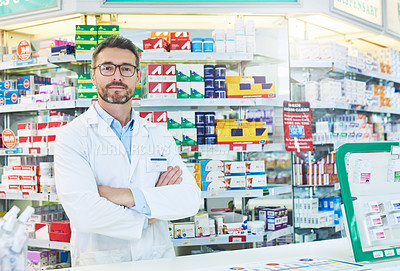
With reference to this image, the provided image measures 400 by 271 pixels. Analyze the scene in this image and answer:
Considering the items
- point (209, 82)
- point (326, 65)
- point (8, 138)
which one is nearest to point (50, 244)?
point (8, 138)

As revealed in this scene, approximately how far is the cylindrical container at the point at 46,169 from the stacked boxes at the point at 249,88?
187cm

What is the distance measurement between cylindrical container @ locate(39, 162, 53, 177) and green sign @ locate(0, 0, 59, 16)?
1.59 m

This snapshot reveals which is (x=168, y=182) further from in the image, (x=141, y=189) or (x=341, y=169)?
(x=341, y=169)

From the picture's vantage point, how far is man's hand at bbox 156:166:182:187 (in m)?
2.27

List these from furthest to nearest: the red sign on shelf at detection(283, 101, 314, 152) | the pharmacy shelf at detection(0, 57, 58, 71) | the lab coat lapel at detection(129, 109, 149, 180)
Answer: the red sign on shelf at detection(283, 101, 314, 152) → the pharmacy shelf at detection(0, 57, 58, 71) → the lab coat lapel at detection(129, 109, 149, 180)

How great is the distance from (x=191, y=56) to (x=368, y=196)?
2589 mm

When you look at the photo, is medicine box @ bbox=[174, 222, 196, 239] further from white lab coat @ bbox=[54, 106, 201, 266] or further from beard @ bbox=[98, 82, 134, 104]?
beard @ bbox=[98, 82, 134, 104]

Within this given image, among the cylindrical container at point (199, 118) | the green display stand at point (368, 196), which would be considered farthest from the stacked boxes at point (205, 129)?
the green display stand at point (368, 196)

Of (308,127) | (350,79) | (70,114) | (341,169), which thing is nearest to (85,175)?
(341,169)

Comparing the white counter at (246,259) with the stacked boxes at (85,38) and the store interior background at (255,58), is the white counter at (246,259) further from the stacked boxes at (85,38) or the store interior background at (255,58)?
the stacked boxes at (85,38)

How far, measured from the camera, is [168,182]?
227cm

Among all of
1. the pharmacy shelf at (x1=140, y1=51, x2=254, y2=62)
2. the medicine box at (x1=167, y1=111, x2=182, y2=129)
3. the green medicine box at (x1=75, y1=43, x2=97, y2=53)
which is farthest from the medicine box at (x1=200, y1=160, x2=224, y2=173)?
the green medicine box at (x1=75, y1=43, x2=97, y2=53)

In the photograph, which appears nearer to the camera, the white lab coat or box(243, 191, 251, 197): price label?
the white lab coat

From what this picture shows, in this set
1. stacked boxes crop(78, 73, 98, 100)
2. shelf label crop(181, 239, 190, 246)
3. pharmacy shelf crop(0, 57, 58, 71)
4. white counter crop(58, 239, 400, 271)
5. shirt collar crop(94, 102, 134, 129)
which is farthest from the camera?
pharmacy shelf crop(0, 57, 58, 71)
